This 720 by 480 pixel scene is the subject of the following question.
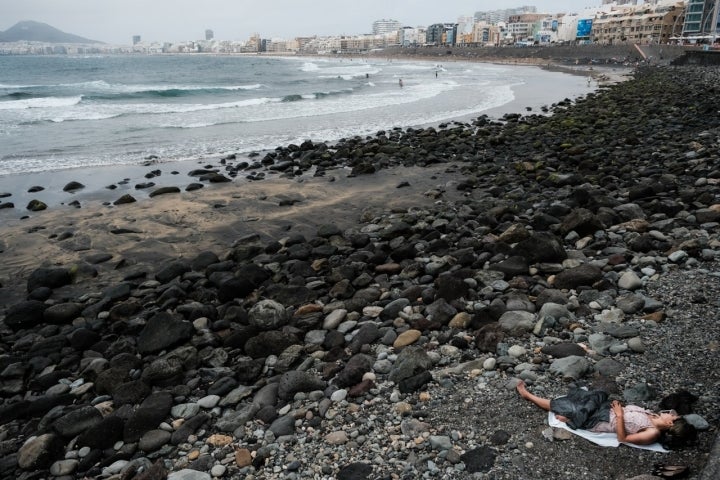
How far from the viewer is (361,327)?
509cm

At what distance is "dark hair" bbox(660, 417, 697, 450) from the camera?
2838mm

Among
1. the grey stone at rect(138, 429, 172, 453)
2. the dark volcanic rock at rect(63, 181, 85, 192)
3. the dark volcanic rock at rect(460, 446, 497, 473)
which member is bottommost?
the dark volcanic rock at rect(63, 181, 85, 192)

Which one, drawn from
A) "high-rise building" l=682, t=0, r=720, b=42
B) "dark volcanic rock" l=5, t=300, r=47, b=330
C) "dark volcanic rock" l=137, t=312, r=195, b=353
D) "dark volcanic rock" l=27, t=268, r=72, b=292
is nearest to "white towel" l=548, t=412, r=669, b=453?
"dark volcanic rock" l=137, t=312, r=195, b=353

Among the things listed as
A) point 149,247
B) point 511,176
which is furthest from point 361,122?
point 149,247

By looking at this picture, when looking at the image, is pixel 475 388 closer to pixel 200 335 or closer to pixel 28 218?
pixel 200 335

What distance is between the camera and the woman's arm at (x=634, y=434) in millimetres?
2893

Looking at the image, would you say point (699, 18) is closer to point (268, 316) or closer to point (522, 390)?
point (268, 316)

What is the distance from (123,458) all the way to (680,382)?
3.98 metres

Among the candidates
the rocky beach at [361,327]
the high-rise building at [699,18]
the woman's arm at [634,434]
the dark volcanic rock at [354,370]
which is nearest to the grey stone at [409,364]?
the rocky beach at [361,327]

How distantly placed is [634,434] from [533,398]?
0.64 metres

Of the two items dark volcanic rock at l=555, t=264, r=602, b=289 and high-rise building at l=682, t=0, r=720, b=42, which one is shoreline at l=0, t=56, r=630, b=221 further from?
high-rise building at l=682, t=0, r=720, b=42

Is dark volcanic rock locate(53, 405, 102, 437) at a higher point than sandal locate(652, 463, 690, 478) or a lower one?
lower

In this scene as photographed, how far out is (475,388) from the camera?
3727mm

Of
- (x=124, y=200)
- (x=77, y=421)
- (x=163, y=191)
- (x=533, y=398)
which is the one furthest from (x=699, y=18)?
(x=77, y=421)
